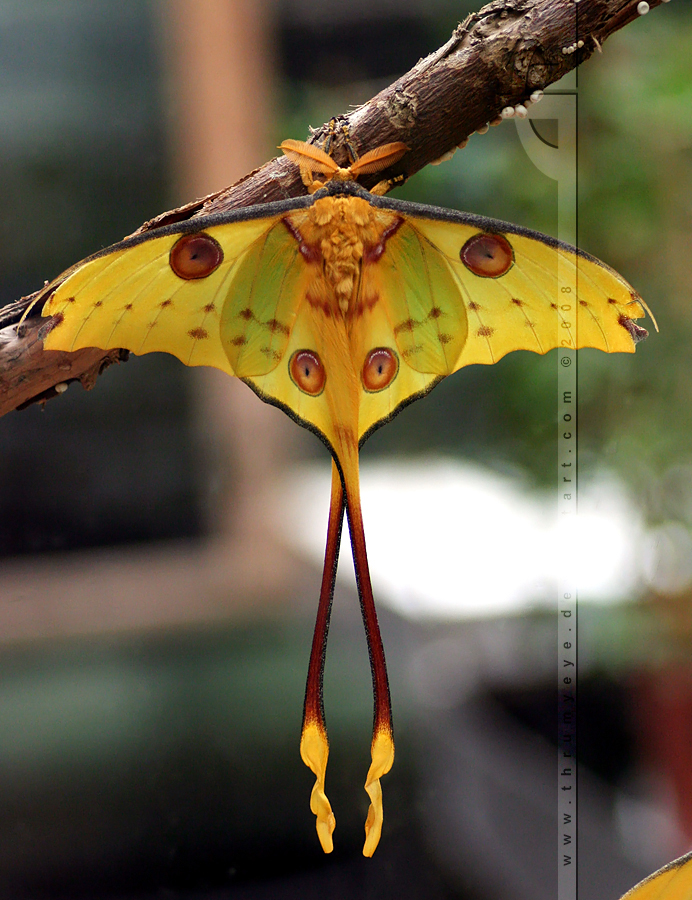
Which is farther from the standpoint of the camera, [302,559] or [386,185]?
[302,559]

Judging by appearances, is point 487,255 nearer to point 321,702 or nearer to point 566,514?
point 321,702

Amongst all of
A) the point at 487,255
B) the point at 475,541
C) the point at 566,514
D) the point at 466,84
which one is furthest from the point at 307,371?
the point at 475,541

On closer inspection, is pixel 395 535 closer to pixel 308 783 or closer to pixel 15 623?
pixel 308 783

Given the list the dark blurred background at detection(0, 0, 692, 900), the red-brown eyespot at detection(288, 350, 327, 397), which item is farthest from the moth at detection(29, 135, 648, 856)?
the dark blurred background at detection(0, 0, 692, 900)

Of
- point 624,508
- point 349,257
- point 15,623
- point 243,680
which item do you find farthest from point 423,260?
point 15,623

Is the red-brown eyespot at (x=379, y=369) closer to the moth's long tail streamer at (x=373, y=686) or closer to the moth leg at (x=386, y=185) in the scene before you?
the moth's long tail streamer at (x=373, y=686)

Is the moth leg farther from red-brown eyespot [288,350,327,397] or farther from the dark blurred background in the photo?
the dark blurred background
